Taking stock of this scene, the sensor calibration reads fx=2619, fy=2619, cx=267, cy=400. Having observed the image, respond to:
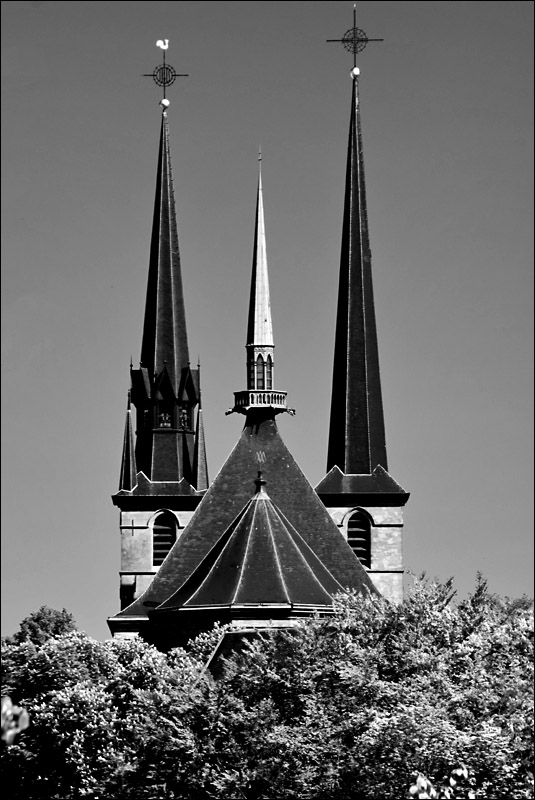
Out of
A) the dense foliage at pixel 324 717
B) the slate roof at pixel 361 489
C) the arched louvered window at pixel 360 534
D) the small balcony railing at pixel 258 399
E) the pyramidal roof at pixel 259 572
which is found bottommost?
the dense foliage at pixel 324 717

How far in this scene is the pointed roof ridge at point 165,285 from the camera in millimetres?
100688

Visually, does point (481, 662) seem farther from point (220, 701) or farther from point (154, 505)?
point (154, 505)

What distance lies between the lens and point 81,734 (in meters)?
65.3

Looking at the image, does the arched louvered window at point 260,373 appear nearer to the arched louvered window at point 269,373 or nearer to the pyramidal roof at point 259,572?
the arched louvered window at point 269,373

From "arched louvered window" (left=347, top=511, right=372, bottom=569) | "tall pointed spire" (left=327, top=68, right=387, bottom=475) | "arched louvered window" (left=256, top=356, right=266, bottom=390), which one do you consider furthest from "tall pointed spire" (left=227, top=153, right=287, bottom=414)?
"arched louvered window" (left=347, top=511, right=372, bottom=569)

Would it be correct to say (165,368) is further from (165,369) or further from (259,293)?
(259,293)

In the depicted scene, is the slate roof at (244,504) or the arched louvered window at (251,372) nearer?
the slate roof at (244,504)

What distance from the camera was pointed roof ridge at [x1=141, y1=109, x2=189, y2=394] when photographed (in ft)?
330

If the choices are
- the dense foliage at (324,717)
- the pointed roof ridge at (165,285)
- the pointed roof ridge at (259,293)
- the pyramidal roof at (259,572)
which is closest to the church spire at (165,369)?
the pointed roof ridge at (165,285)

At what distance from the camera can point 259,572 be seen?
7919cm

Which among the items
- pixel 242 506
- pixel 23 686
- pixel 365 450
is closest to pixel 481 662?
pixel 23 686

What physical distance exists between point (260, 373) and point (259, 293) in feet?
14.3

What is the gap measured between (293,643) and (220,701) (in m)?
3.32

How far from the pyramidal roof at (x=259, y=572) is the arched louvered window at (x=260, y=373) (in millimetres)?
9666
